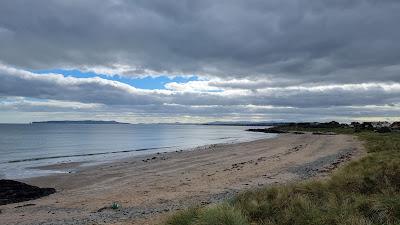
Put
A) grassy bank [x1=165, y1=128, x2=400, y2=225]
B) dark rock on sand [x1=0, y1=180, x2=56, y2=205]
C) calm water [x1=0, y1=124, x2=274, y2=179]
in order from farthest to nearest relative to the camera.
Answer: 1. calm water [x1=0, y1=124, x2=274, y2=179]
2. dark rock on sand [x1=0, y1=180, x2=56, y2=205]
3. grassy bank [x1=165, y1=128, x2=400, y2=225]

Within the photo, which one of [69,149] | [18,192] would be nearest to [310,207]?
[18,192]

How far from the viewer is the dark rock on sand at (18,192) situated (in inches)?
691

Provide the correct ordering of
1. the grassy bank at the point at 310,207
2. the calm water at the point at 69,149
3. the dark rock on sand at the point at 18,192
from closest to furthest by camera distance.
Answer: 1. the grassy bank at the point at 310,207
2. the dark rock on sand at the point at 18,192
3. the calm water at the point at 69,149

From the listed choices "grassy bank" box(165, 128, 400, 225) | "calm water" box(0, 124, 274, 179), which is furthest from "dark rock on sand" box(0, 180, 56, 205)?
"grassy bank" box(165, 128, 400, 225)

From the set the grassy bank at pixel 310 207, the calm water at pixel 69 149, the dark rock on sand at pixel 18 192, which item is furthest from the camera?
the calm water at pixel 69 149

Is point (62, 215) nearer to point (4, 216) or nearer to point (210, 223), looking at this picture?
point (4, 216)

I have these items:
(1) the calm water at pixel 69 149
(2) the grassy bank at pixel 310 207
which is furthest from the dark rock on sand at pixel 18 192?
(2) the grassy bank at pixel 310 207

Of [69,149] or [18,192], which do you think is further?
[69,149]

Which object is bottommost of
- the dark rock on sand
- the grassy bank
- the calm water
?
the calm water

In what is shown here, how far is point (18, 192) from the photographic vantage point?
62.2 ft

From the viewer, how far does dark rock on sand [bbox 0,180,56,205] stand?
17.5 meters

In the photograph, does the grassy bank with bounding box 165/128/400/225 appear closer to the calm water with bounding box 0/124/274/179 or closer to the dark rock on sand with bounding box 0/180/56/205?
the dark rock on sand with bounding box 0/180/56/205

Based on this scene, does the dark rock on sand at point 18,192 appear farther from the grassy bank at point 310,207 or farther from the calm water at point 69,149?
the grassy bank at point 310,207

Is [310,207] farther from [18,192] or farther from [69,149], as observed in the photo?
[69,149]
